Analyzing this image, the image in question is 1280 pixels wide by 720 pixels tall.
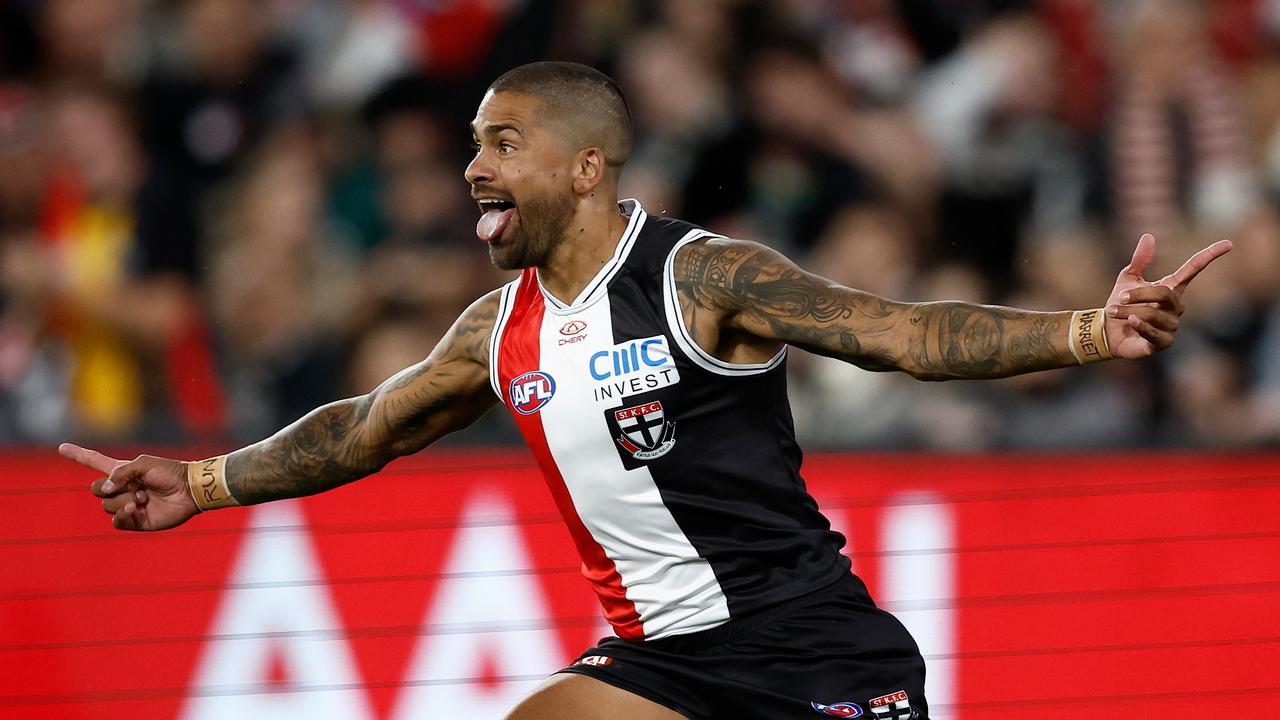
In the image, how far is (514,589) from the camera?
18.7 ft

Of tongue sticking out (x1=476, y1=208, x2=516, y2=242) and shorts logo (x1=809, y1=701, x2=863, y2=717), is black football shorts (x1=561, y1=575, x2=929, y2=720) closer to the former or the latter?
shorts logo (x1=809, y1=701, x2=863, y2=717)

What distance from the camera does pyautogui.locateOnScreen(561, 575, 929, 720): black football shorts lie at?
4207 millimetres

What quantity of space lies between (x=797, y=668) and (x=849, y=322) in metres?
0.91

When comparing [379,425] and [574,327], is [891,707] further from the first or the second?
[379,425]

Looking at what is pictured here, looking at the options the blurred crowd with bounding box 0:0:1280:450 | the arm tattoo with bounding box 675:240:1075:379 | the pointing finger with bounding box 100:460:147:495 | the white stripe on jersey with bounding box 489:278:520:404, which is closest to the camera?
the arm tattoo with bounding box 675:240:1075:379

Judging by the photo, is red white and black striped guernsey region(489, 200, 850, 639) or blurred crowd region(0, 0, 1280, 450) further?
blurred crowd region(0, 0, 1280, 450)

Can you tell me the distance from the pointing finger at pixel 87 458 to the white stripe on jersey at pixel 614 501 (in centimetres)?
139

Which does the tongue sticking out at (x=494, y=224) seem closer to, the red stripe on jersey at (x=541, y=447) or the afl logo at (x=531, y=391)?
the red stripe on jersey at (x=541, y=447)

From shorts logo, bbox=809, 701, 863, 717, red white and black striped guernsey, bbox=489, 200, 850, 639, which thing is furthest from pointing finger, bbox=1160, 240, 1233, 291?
shorts logo, bbox=809, 701, 863, 717

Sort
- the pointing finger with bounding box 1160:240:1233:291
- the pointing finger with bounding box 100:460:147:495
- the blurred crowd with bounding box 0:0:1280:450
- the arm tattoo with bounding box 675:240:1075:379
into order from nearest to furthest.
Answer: the pointing finger with bounding box 1160:240:1233:291 → the arm tattoo with bounding box 675:240:1075:379 → the pointing finger with bounding box 100:460:147:495 → the blurred crowd with bounding box 0:0:1280:450

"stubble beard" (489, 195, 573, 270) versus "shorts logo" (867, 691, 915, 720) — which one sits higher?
"stubble beard" (489, 195, 573, 270)

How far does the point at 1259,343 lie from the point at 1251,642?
1.56 metres

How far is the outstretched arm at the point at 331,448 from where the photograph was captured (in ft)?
14.9

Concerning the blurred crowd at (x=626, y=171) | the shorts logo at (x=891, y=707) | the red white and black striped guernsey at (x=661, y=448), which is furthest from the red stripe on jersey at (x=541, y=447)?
the blurred crowd at (x=626, y=171)
